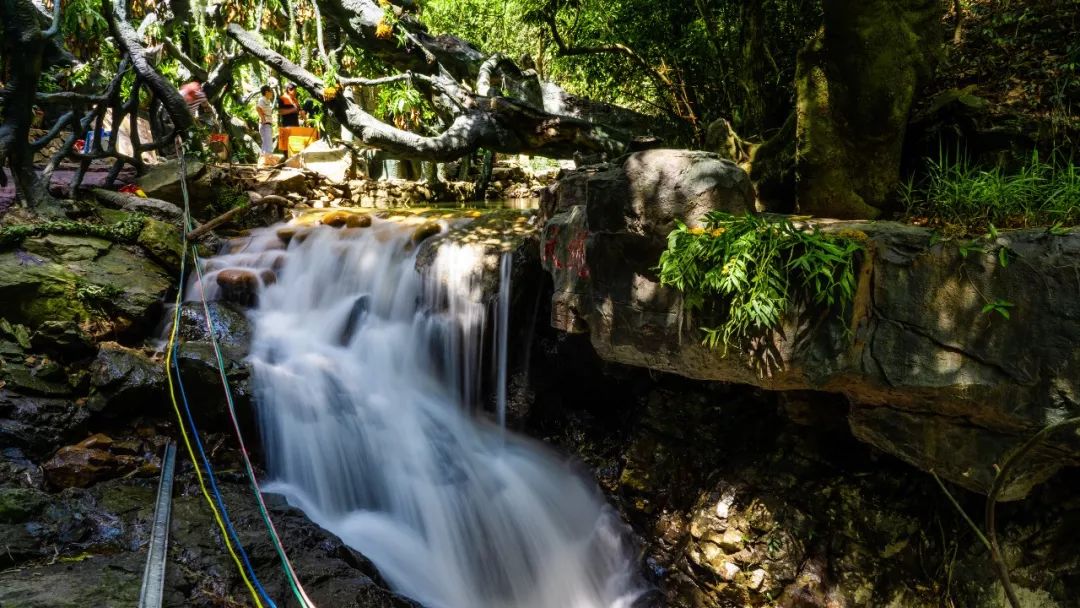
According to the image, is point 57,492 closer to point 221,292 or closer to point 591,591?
point 221,292

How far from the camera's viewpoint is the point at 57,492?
4.08 m

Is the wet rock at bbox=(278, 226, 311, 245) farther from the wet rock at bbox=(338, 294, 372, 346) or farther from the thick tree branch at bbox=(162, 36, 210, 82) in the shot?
the thick tree branch at bbox=(162, 36, 210, 82)

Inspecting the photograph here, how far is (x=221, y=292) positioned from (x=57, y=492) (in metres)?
3.02

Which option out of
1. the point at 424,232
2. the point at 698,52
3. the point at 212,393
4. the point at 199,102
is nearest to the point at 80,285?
the point at 212,393

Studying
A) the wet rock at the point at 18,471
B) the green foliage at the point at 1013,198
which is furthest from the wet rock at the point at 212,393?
the green foliage at the point at 1013,198

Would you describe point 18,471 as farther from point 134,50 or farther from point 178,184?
point 134,50

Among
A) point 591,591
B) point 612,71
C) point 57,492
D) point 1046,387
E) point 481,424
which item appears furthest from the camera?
point 612,71

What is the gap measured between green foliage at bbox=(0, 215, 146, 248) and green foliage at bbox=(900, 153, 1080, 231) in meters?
7.76

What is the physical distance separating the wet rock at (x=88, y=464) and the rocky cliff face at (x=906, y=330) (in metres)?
3.93

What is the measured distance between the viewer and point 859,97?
4137 millimetres

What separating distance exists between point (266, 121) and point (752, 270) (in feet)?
55.4

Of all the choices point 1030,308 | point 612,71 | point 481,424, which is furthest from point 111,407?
point 612,71

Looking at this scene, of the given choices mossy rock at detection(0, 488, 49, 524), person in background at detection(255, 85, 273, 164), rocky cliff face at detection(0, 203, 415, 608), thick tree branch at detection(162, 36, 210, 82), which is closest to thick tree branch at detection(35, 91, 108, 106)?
rocky cliff face at detection(0, 203, 415, 608)

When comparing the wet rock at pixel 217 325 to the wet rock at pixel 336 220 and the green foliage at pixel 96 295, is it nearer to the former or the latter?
the green foliage at pixel 96 295
